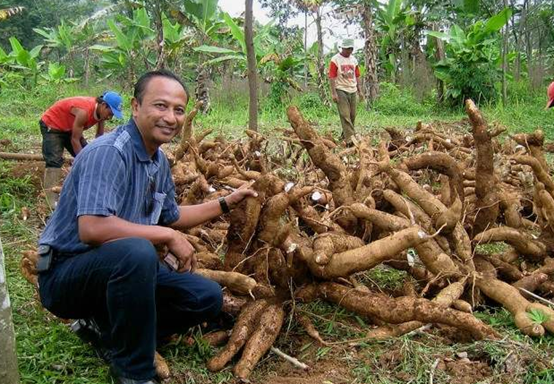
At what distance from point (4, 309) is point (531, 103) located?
35.3 ft

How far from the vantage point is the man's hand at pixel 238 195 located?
2.35 meters

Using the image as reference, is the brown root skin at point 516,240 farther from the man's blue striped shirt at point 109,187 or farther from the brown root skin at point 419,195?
the man's blue striped shirt at point 109,187

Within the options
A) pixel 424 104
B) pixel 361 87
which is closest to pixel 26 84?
pixel 361 87

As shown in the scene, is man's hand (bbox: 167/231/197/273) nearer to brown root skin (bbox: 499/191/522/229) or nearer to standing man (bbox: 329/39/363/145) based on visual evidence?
brown root skin (bbox: 499/191/522/229)

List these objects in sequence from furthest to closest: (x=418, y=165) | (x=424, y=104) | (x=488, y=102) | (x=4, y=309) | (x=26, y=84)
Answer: (x=26, y=84) → (x=424, y=104) → (x=488, y=102) → (x=418, y=165) → (x=4, y=309)

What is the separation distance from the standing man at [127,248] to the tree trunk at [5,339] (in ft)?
0.92

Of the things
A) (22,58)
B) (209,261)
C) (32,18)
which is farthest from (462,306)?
(32,18)

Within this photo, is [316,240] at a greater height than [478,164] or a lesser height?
lesser

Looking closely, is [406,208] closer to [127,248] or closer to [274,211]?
[274,211]

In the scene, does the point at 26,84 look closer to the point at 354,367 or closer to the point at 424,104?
the point at 424,104

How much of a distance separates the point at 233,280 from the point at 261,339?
285 mm

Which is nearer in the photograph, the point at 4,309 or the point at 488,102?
the point at 4,309

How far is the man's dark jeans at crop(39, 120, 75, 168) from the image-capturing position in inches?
181

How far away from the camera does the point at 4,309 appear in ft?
5.24
